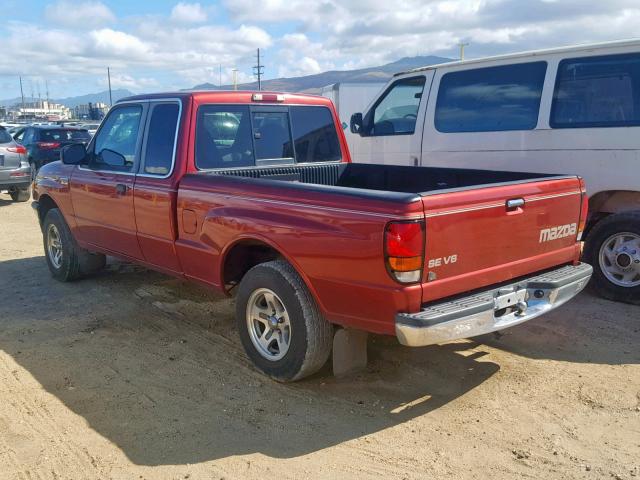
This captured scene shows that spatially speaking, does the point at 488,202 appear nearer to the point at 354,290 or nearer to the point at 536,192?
the point at 536,192

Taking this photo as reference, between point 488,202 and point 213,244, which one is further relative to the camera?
point 213,244

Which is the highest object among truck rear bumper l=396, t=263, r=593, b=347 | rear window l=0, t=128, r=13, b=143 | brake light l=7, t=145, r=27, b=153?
rear window l=0, t=128, r=13, b=143

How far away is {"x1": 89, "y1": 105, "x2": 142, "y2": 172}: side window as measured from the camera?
209 inches

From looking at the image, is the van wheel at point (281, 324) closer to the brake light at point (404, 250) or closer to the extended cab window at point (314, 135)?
the brake light at point (404, 250)

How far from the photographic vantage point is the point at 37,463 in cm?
323

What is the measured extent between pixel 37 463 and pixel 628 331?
4.44 m

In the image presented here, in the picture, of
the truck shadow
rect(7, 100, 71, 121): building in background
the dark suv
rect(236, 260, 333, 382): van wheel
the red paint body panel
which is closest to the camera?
the red paint body panel

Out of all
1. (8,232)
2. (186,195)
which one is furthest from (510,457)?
(8,232)

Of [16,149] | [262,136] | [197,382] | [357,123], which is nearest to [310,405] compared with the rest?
[197,382]

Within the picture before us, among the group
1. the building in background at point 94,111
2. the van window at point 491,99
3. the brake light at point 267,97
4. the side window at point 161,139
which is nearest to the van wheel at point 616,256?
the van window at point 491,99

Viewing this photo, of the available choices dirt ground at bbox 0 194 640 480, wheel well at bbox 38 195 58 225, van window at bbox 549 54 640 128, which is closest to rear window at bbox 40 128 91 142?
wheel well at bbox 38 195 58 225

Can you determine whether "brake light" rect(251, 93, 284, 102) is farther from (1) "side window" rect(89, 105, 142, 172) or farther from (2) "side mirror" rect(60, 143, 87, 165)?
(2) "side mirror" rect(60, 143, 87, 165)

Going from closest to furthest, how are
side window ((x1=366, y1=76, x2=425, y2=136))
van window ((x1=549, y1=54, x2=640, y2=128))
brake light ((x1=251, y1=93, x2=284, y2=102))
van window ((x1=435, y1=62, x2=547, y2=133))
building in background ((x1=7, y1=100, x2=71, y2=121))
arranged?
brake light ((x1=251, y1=93, x2=284, y2=102)), van window ((x1=549, y1=54, x2=640, y2=128)), van window ((x1=435, y1=62, x2=547, y2=133)), side window ((x1=366, y1=76, x2=425, y2=136)), building in background ((x1=7, y1=100, x2=71, y2=121))

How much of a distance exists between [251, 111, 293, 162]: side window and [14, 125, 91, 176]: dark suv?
12593mm
